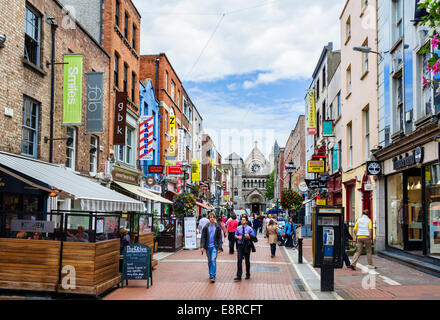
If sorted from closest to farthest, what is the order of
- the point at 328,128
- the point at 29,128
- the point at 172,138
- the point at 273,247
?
the point at 29,128 < the point at 273,247 < the point at 328,128 < the point at 172,138

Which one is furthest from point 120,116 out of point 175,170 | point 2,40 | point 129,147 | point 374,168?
point 374,168

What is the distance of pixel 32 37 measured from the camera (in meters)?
14.7

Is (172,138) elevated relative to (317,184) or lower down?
elevated

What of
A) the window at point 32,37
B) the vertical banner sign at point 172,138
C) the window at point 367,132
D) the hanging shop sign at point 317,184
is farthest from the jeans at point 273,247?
the vertical banner sign at point 172,138

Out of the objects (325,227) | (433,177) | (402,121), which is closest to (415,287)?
(325,227)

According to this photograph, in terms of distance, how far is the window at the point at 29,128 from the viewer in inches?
558

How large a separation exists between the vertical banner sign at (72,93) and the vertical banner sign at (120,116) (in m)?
5.28

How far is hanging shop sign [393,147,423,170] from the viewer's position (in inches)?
561

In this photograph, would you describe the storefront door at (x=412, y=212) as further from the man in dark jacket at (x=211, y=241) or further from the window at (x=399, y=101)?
the man in dark jacket at (x=211, y=241)

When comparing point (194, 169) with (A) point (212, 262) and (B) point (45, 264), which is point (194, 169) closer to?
(A) point (212, 262)

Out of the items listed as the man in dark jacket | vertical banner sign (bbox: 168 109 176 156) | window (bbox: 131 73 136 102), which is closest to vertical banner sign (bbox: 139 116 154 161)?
window (bbox: 131 73 136 102)

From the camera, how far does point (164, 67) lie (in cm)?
3300

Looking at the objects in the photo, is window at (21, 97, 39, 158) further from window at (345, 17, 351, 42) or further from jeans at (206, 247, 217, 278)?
window at (345, 17, 351, 42)

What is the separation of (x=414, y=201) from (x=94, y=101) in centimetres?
Answer: 1210
